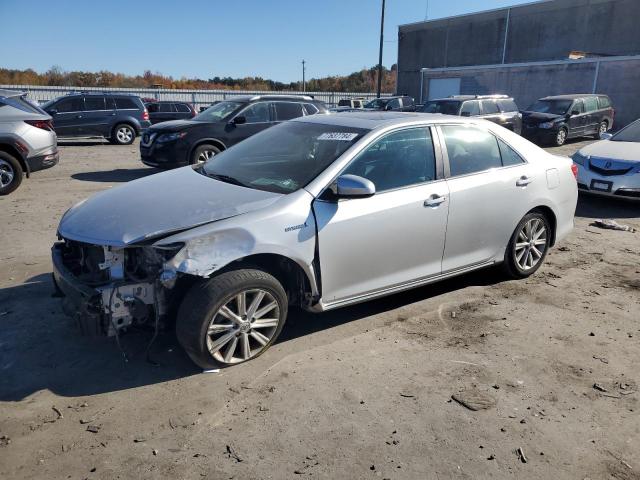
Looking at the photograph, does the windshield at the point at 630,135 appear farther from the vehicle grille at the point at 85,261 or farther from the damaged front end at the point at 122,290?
the vehicle grille at the point at 85,261

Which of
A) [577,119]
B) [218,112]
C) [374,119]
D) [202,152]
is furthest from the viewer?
[577,119]

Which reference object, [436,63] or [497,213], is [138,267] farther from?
[436,63]

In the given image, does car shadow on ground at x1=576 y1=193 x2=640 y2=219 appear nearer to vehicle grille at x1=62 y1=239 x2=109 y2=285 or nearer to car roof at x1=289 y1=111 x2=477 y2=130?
car roof at x1=289 y1=111 x2=477 y2=130

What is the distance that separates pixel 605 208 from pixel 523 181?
4.90 meters

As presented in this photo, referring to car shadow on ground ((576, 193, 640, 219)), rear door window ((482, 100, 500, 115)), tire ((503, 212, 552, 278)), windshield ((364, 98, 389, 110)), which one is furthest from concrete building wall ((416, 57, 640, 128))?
tire ((503, 212, 552, 278))

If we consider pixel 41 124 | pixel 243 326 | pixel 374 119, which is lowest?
pixel 243 326

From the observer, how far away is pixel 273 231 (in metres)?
3.39

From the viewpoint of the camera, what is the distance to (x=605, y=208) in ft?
28.6

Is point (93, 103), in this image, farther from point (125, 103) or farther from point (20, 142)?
point (20, 142)

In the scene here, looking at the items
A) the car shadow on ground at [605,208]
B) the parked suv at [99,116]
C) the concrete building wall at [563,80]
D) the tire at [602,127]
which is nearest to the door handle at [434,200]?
the car shadow on ground at [605,208]

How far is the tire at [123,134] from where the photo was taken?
1733cm

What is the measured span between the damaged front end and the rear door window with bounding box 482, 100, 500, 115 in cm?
1501

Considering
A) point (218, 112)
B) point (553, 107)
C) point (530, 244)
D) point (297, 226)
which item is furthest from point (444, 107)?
point (297, 226)

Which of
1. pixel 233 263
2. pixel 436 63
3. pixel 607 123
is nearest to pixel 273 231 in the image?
pixel 233 263
